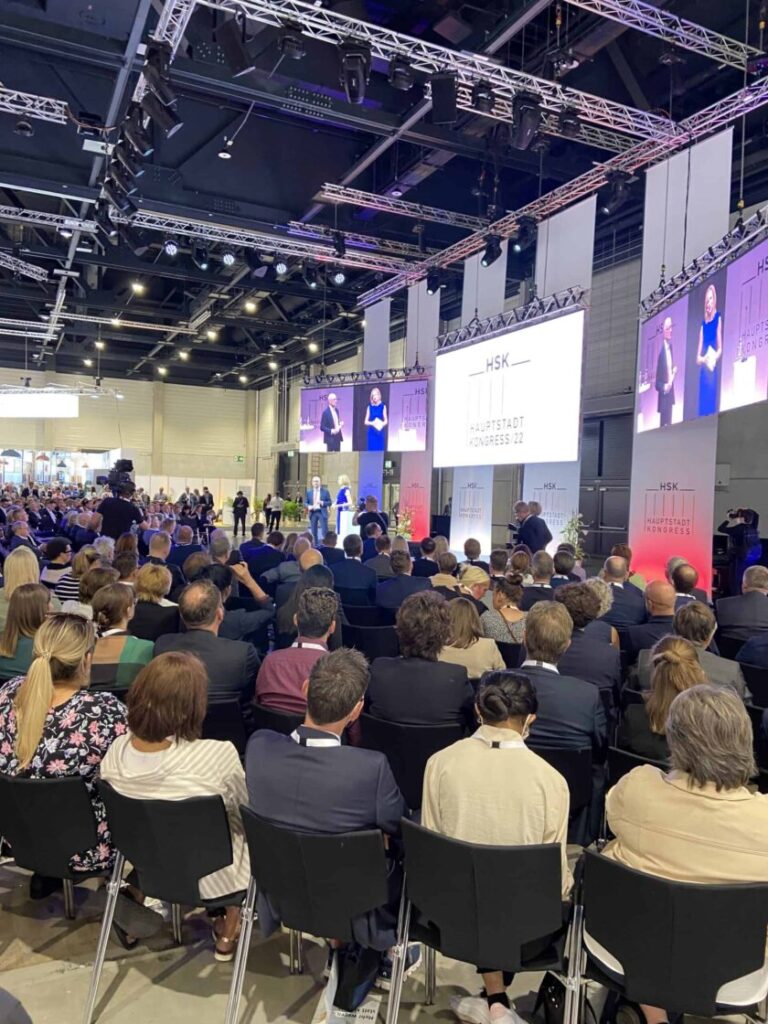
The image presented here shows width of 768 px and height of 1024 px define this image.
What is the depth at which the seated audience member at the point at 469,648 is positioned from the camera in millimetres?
3494

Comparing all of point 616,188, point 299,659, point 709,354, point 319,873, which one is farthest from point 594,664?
point 616,188

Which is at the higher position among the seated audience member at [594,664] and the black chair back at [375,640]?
the seated audience member at [594,664]

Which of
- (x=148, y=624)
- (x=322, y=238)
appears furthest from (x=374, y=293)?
(x=148, y=624)

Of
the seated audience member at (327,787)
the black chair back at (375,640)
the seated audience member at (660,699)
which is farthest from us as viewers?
the black chair back at (375,640)

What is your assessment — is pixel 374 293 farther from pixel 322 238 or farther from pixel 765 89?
pixel 765 89

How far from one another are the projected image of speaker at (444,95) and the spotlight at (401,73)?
0.76 ft

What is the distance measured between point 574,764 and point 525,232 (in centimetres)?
891

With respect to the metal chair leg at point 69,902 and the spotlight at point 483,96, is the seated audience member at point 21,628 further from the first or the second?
the spotlight at point 483,96

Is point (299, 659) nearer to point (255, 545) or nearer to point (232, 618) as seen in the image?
point (232, 618)

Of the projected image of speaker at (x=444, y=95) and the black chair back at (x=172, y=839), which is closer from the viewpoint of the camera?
the black chair back at (x=172, y=839)

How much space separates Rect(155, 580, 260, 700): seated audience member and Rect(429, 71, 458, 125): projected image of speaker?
18.4 feet

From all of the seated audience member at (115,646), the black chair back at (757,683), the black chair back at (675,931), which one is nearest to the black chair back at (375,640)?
the seated audience member at (115,646)

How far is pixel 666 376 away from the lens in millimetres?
7535

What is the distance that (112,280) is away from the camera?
1712 centimetres
